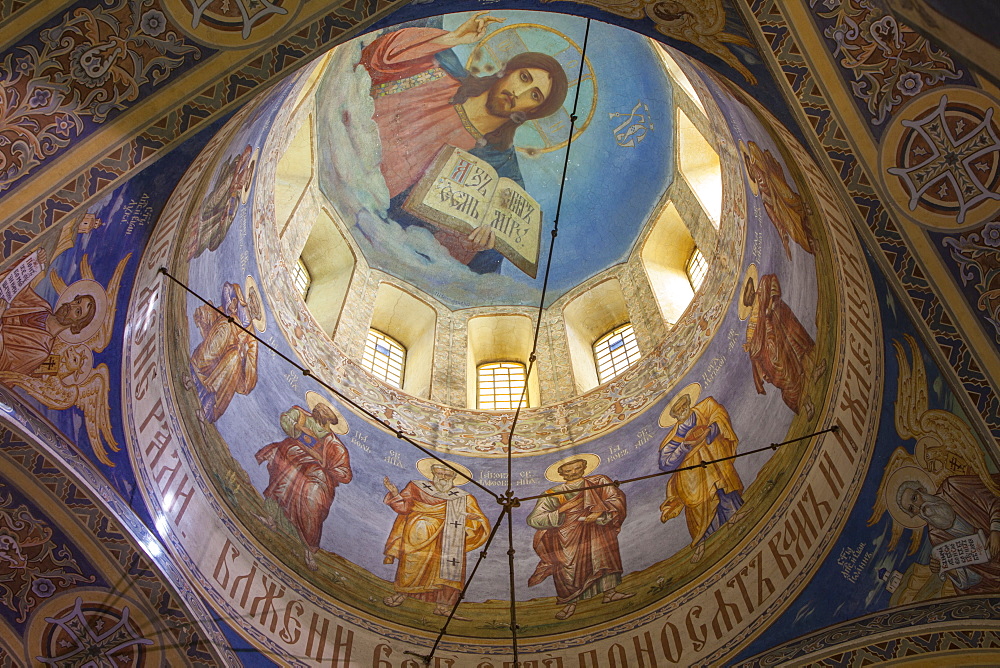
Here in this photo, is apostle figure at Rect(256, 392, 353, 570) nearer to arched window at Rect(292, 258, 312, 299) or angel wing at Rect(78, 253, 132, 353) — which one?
arched window at Rect(292, 258, 312, 299)

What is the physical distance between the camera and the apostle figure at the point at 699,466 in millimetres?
10477

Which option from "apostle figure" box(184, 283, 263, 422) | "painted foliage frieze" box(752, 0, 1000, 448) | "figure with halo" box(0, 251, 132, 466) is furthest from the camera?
"apostle figure" box(184, 283, 263, 422)

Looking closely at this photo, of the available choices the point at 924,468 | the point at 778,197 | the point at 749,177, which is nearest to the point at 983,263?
the point at 924,468

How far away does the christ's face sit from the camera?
14945 millimetres

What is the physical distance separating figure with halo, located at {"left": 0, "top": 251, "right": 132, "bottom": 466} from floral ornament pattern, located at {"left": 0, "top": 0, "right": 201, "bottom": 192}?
3.41 ft

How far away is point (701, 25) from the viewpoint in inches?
288

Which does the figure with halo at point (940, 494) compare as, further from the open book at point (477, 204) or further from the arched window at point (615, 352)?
the open book at point (477, 204)

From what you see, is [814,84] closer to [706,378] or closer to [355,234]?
[706,378]

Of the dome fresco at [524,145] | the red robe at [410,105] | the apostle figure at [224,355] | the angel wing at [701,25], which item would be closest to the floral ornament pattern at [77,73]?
the angel wing at [701,25]

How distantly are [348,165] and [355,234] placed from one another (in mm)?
1017

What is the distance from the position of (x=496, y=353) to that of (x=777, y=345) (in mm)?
5146

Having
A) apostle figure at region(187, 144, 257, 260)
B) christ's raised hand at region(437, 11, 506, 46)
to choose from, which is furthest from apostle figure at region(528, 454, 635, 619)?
christ's raised hand at region(437, 11, 506, 46)

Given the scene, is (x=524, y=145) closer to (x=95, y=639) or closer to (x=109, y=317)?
(x=109, y=317)

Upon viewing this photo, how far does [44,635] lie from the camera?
8.43 m
